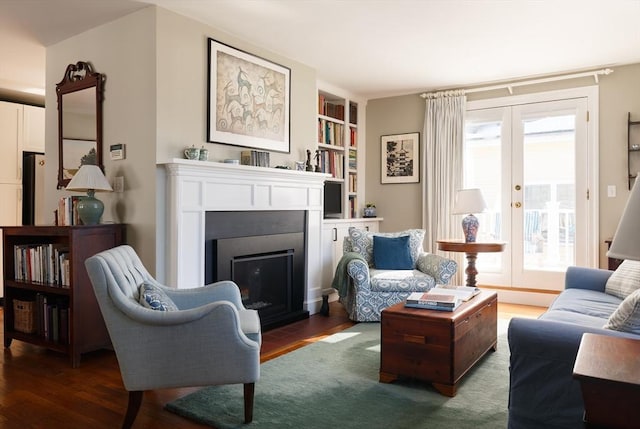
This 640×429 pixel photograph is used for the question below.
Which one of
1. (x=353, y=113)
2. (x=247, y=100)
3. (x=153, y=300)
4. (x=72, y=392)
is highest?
(x=353, y=113)

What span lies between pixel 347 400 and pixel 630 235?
1740mm

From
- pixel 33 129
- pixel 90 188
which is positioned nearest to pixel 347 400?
pixel 90 188

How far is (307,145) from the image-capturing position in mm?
4723

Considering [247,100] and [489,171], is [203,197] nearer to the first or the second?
[247,100]

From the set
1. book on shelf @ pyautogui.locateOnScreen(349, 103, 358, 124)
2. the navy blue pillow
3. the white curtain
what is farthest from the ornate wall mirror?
the white curtain

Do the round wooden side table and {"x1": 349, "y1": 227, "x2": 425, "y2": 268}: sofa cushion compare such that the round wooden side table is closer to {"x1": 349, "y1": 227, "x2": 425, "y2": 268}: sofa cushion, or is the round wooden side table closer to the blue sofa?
{"x1": 349, "y1": 227, "x2": 425, "y2": 268}: sofa cushion

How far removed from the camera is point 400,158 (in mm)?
5859

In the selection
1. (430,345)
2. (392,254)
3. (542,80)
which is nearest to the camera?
(430,345)

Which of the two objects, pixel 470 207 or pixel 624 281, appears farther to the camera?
pixel 470 207

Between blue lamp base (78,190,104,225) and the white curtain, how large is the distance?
11.9 ft

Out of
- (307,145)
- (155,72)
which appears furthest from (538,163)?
(155,72)

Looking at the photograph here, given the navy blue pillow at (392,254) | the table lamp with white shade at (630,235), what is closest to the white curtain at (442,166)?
the navy blue pillow at (392,254)

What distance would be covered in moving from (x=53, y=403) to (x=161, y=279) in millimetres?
1061

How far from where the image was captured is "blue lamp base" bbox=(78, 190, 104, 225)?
3316mm
